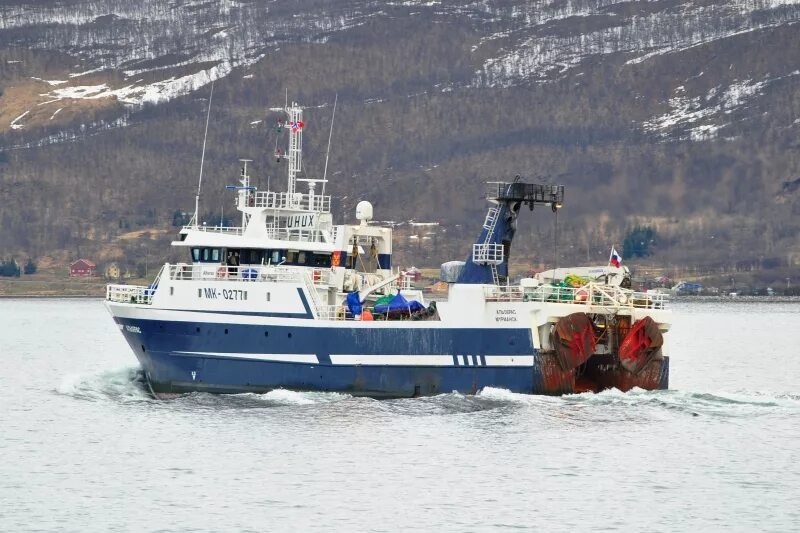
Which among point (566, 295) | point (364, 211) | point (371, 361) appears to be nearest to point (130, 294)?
point (364, 211)

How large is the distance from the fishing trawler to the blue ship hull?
42mm

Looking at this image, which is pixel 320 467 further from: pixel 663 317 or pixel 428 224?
pixel 428 224

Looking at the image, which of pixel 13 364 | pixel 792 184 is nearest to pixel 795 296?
pixel 792 184

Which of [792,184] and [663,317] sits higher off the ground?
[792,184]

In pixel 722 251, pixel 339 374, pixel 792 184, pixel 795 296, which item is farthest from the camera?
pixel 795 296

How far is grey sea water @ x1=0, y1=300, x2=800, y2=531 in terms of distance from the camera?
115ft

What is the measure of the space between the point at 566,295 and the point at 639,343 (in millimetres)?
2628

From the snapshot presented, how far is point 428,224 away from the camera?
578 feet

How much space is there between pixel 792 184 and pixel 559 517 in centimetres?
13309

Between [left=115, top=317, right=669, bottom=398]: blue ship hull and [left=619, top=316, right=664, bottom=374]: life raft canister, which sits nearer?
[left=115, top=317, right=669, bottom=398]: blue ship hull

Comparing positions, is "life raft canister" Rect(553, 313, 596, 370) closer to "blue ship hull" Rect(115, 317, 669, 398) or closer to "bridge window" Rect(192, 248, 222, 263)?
"blue ship hull" Rect(115, 317, 669, 398)

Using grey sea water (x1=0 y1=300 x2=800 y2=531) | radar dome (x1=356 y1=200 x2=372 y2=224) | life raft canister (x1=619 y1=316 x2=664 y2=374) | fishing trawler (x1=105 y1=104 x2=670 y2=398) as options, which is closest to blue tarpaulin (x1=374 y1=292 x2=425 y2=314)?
fishing trawler (x1=105 y1=104 x2=670 y2=398)

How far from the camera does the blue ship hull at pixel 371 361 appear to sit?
46.4m

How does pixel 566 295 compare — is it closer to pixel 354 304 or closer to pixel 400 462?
pixel 354 304
